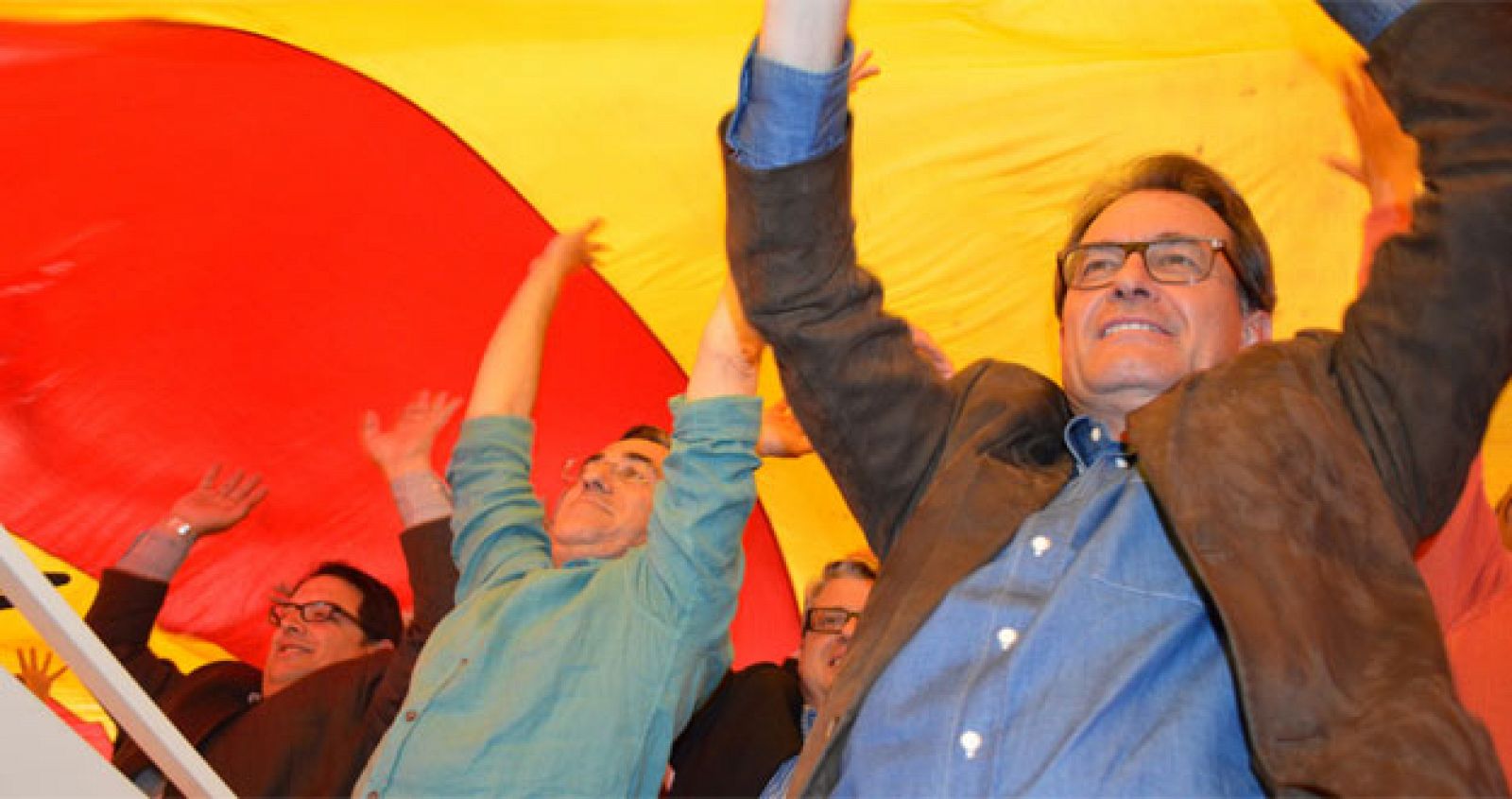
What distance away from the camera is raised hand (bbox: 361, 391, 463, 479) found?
306cm

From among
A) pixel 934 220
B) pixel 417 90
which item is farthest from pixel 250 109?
pixel 934 220

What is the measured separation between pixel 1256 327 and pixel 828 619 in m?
1.37

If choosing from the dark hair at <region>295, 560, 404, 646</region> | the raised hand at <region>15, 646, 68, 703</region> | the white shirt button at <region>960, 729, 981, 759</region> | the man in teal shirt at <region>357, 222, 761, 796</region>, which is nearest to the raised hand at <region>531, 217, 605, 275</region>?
the man in teal shirt at <region>357, 222, 761, 796</region>

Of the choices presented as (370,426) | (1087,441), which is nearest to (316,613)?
(370,426)

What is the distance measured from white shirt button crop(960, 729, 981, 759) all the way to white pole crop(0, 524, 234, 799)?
595mm

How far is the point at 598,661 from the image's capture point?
2.25 metres

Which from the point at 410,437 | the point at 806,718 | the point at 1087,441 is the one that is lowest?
the point at 806,718

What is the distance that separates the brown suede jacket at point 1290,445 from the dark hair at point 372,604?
6.47 feet

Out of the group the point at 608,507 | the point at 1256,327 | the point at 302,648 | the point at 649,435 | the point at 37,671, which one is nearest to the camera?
the point at 1256,327

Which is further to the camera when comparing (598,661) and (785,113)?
(598,661)

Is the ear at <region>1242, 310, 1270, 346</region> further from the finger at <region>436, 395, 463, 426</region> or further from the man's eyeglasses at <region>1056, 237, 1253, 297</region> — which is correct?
the finger at <region>436, 395, 463, 426</region>

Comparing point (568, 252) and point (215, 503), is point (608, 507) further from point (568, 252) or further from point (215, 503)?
point (215, 503)

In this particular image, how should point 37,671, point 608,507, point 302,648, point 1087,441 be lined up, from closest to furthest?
1. point 1087,441
2. point 608,507
3. point 302,648
4. point 37,671

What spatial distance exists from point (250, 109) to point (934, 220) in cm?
143
